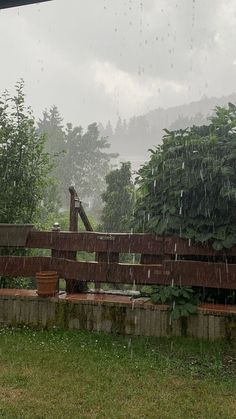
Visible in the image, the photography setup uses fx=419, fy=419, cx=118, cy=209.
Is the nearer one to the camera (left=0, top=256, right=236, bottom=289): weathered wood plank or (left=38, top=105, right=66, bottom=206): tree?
(left=0, top=256, right=236, bottom=289): weathered wood plank

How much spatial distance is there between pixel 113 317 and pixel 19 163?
17.7 ft

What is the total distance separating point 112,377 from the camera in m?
4.39

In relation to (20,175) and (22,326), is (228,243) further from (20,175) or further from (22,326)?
(20,175)

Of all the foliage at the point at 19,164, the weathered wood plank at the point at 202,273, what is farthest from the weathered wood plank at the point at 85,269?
the foliage at the point at 19,164

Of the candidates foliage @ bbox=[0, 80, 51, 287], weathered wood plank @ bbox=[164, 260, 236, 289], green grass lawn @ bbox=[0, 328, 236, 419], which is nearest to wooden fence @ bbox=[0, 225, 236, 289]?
weathered wood plank @ bbox=[164, 260, 236, 289]

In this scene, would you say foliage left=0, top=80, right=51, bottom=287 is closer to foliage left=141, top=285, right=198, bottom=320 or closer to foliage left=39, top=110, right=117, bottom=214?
foliage left=141, top=285, right=198, bottom=320

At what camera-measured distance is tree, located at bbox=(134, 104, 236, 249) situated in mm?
5859

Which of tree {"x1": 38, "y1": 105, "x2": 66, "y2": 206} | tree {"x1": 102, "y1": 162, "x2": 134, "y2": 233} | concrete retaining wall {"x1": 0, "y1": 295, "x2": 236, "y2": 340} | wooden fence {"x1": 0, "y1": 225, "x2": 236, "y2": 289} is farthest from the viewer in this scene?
tree {"x1": 38, "y1": 105, "x2": 66, "y2": 206}

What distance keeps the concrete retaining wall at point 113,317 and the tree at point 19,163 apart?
362cm

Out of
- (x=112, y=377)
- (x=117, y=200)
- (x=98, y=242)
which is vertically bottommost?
(x=112, y=377)

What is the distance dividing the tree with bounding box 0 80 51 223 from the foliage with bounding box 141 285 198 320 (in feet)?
16.2

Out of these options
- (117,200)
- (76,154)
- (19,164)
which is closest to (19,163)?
(19,164)

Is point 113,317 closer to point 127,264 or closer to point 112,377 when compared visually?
point 127,264

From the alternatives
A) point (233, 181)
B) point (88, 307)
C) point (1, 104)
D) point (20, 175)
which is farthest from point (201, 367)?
point (1, 104)
